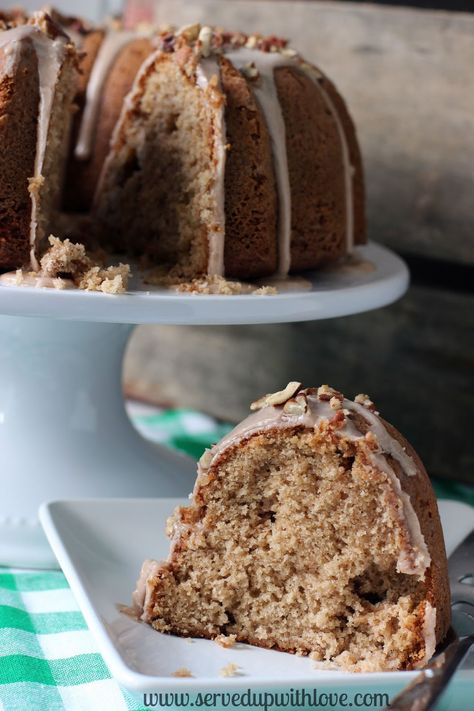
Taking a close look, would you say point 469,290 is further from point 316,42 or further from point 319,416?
point 319,416

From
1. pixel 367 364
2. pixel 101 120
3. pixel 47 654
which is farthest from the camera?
pixel 367 364

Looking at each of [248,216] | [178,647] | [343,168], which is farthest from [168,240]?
[178,647]

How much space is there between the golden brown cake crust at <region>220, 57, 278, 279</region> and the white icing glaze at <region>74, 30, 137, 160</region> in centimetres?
41

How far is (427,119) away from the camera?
218 centimetres

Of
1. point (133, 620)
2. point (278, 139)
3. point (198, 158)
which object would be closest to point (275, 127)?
point (278, 139)

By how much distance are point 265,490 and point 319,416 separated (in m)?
0.13

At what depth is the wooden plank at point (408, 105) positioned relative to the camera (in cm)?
214

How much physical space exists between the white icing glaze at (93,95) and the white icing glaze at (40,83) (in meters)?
0.42

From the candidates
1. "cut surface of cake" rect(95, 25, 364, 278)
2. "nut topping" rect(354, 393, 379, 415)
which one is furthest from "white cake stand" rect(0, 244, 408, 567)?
"nut topping" rect(354, 393, 379, 415)

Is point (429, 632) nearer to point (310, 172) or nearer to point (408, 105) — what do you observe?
point (310, 172)

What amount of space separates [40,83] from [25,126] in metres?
0.07

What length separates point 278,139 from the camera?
5.50ft

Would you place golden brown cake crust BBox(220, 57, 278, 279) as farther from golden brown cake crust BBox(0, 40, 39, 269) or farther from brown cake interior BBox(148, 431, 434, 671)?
brown cake interior BBox(148, 431, 434, 671)

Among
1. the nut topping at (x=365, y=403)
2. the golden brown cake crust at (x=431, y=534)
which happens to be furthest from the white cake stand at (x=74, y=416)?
the golden brown cake crust at (x=431, y=534)
